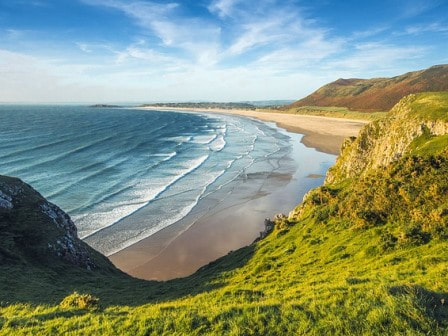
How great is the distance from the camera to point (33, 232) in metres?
20.1

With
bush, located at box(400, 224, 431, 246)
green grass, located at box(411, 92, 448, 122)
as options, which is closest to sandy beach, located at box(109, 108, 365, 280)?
bush, located at box(400, 224, 431, 246)

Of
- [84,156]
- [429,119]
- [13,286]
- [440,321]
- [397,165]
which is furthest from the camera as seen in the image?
[84,156]

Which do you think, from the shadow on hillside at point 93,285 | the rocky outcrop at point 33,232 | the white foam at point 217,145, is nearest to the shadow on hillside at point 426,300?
the shadow on hillside at point 93,285

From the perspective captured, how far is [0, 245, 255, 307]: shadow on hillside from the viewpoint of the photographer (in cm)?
1429

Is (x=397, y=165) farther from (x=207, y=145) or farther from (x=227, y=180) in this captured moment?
(x=207, y=145)

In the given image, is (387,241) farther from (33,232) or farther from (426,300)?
(33,232)

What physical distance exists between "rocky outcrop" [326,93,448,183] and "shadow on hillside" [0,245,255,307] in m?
12.3

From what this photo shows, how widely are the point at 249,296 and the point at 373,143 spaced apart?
67.4ft

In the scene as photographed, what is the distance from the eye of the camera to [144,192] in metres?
42.6

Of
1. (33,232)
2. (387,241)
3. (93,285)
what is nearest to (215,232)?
(93,285)

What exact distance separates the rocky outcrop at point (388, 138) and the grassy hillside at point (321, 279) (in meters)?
0.16

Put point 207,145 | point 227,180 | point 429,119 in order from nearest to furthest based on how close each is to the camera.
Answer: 1. point 429,119
2. point 227,180
3. point 207,145

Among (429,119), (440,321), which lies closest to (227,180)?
(429,119)

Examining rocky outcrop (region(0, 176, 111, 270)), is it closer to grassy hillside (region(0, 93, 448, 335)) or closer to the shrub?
grassy hillside (region(0, 93, 448, 335))
